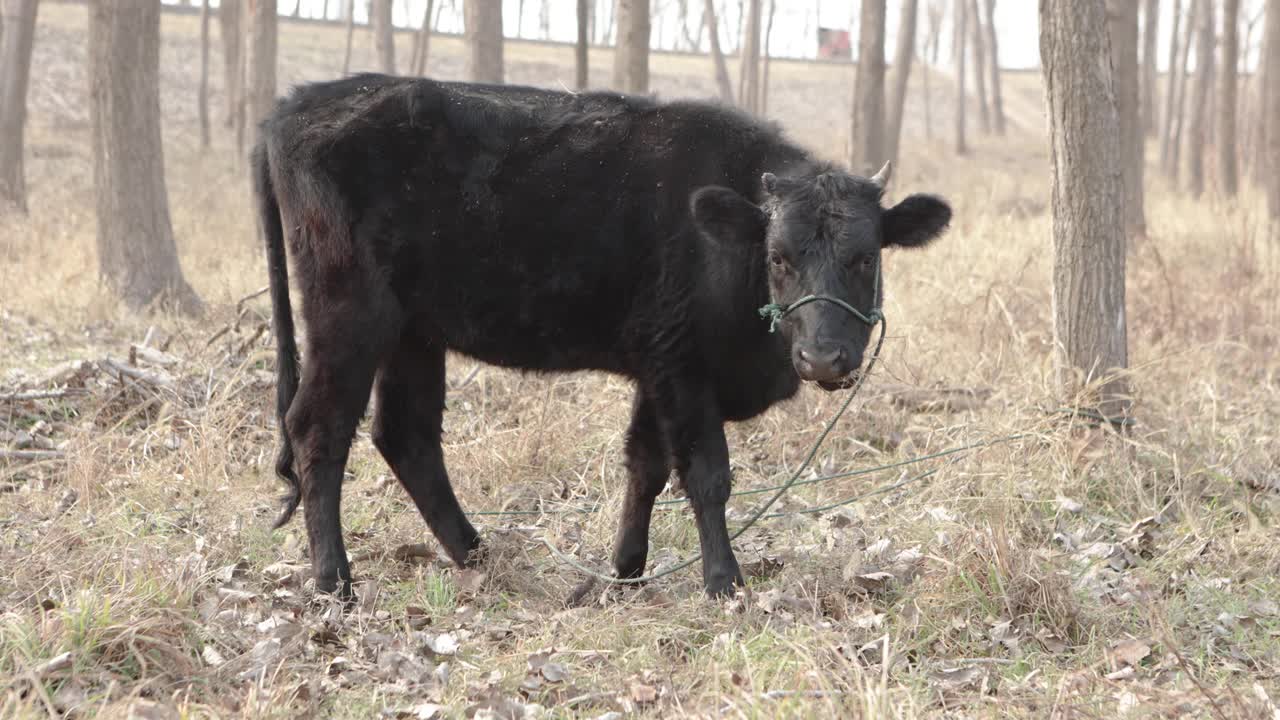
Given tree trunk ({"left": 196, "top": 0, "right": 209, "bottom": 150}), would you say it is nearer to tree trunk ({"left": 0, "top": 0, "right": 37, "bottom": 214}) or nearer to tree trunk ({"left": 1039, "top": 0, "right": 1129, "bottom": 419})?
tree trunk ({"left": 0, "top": 0, "right": 37, "bottom": 214})

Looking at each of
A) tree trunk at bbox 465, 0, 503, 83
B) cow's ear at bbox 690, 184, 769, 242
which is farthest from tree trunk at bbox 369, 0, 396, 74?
cow's ear at bbox 690, 184, 769, 242

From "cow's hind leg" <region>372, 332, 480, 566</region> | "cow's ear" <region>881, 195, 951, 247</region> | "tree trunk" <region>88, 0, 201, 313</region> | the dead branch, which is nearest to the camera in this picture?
"cow's ear" <region>881, 195, 951, 247</region>

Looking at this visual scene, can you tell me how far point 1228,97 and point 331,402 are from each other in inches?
667

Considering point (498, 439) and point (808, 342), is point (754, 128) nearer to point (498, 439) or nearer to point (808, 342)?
point (808, 342)

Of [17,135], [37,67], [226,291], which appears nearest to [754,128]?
[226,291]

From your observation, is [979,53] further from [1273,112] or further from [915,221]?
[915,221]

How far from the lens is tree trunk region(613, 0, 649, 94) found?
11.1 metres

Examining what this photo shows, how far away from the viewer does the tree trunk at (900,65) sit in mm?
A: 20781

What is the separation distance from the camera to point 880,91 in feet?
53.0

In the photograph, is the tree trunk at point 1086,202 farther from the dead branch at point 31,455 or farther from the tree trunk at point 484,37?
the tree trunk at point 484,37

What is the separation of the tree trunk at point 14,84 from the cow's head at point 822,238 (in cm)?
1556

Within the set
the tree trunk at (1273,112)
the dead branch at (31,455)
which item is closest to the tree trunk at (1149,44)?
the tree trunk at (1273,112)

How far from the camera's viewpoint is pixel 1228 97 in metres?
17.5

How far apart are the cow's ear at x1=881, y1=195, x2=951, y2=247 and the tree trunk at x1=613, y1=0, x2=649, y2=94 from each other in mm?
6524
